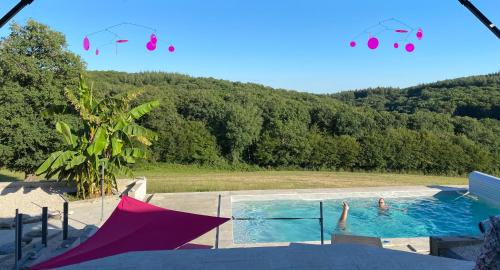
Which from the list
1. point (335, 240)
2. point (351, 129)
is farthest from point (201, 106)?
point (335, 240)

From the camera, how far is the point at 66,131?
11.2 meters

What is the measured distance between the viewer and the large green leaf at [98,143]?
36.8 ft

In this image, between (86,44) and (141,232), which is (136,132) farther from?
(141,232)

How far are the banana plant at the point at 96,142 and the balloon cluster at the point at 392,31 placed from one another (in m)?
7.80

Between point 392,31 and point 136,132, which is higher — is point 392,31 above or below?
above

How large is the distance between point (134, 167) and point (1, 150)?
439 inches

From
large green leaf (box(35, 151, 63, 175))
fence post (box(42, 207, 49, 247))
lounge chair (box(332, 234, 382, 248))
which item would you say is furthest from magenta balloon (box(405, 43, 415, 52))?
large green leaf (box(35, 151, 63, 175))

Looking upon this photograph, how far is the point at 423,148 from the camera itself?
24578 mm

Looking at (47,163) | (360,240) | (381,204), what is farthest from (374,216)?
(47,163)

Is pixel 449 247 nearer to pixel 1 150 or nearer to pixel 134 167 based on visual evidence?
pixel 1 150

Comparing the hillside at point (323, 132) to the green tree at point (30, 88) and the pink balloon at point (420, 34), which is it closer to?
the green tree at point (30, 88)

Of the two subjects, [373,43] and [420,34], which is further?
[373,43]

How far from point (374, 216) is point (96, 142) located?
908 centimetres

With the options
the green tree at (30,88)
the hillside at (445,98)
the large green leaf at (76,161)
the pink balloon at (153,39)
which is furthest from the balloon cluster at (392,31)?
the hillside at (445,98)
